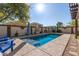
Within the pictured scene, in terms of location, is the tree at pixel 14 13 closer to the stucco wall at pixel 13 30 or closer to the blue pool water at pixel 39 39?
the stucco wall at pixel 13 30

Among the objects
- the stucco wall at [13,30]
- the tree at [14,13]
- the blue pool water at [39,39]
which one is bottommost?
the blue pool water at [39,39]

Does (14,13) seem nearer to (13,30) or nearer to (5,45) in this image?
(13,30)

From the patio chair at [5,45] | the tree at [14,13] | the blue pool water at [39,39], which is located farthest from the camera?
the blue pool water at [39,39]

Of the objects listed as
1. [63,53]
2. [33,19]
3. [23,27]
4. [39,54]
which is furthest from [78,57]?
[23,27]

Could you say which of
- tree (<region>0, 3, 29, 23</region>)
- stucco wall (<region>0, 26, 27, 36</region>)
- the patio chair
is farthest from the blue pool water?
the patio chair

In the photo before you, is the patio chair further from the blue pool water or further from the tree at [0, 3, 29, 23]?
the blue pool water

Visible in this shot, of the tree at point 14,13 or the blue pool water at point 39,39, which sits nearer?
the tree at point 14,13

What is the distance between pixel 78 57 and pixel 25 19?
228cm

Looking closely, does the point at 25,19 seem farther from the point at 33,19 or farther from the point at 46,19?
the point at 46,19

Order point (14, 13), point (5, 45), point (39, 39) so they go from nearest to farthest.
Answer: point (5, 45) → point (14, 13) → point (39, 39)

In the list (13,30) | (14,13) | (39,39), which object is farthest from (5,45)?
(39,39)

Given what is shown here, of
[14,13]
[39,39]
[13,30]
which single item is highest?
[14,13]

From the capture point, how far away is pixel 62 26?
553cm

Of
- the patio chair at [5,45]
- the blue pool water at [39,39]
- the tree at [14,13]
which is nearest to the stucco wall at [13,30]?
the tree at [14,13]
